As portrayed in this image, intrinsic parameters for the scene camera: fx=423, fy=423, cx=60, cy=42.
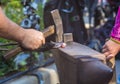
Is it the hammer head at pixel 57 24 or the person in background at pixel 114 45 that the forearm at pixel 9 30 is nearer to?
the hammer head at pixel 57 24

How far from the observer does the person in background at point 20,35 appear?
79.3 inches

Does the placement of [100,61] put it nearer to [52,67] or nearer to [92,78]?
[92,78]

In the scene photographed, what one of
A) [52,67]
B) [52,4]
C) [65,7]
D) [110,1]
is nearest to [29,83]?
[52,67]

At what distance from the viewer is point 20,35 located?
2066 mm

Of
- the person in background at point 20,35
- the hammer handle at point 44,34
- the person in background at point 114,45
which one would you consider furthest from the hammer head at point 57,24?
the person in background at point 114,45

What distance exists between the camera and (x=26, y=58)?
3.41 m

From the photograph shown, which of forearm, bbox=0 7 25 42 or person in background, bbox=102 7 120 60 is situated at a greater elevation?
forearm, bbox=0 7 25 42

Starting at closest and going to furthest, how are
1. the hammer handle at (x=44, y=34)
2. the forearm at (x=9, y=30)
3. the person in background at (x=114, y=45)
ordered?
1. the forearm at (x=9, y=30)
2. the hammer handle at (x=44, y=34)
3. the person in background at (x=114, y=45)

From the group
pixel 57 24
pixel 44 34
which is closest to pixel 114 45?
pixel 57 24

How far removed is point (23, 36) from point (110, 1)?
5.56m

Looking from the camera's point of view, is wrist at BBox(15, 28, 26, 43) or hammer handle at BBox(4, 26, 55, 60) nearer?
wrist at BBox(15, 28, 26, 43)

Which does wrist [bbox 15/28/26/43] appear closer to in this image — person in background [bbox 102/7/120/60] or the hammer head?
the hammer head

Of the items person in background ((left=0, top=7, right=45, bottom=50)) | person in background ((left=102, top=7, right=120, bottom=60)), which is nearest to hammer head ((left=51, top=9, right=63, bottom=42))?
person in background ((left=0, top=7, right=45, bottom=50))

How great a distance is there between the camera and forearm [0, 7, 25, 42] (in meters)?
2.00
